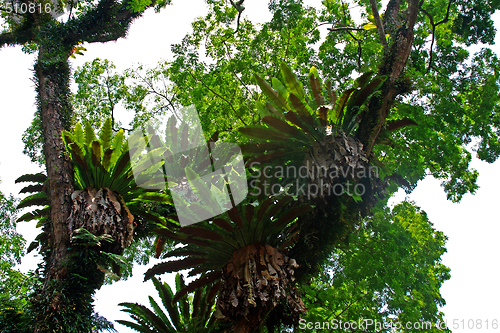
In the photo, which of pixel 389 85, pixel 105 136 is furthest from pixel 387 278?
pixel 105 136

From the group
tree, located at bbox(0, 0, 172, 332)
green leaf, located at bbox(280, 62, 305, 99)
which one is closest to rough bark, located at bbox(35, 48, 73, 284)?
tree, located at bbox(0, 0, 172, 332)

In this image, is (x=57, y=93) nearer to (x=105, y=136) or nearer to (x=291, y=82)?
(x=105, y=136)

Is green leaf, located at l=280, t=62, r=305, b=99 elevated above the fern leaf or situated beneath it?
elevated above

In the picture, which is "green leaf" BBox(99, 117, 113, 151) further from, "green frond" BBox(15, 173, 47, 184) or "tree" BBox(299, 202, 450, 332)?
"tree" BBox(299, 202, 450, 332)

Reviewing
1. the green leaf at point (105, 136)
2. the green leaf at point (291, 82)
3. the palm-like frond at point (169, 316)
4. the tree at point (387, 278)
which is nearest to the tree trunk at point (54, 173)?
the green leaf at point (105, 136)

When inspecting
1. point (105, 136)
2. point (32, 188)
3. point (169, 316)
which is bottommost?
point (169, 316)

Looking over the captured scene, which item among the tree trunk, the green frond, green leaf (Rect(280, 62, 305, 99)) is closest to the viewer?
the tree trunk

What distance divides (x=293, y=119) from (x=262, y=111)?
3.03ft

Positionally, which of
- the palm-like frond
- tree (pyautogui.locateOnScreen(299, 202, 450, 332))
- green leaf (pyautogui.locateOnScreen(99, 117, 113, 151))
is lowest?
the palm-like frond

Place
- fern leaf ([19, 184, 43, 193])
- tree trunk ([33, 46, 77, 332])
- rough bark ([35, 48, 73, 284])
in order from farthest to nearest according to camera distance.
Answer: fern leaf ([19, 184, 43, 193]) < rough bark ([35, 48, 73, 284]) < tree trunk ([33, 46, 77, 332])

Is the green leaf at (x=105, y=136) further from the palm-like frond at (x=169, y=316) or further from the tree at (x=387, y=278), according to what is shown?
the tree at (x=387, y=278)

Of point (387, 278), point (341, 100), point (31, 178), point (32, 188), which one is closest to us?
point (341, 100)

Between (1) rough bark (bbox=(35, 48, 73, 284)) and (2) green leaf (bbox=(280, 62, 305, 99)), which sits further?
(2) green leaf (bbox=(280, 62, 305, 99))

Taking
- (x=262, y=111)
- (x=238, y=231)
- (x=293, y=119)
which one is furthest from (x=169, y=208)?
(x=293, y=119)
